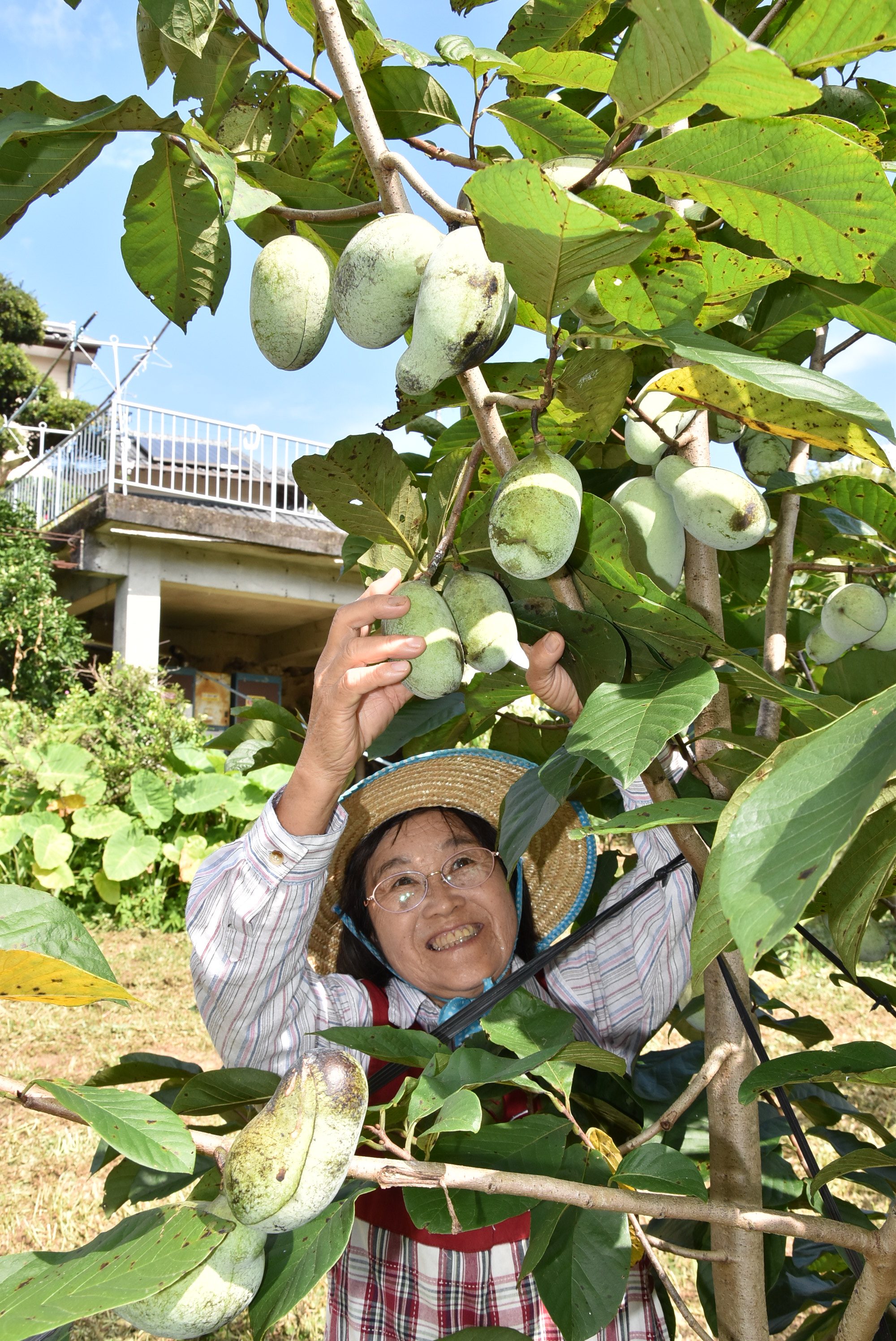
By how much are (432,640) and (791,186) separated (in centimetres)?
34

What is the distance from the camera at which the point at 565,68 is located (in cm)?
61

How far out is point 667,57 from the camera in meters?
0.48

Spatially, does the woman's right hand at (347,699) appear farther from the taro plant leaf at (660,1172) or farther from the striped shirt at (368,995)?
the taro plant leaf at (660,1172)

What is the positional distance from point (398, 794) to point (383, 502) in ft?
2.30

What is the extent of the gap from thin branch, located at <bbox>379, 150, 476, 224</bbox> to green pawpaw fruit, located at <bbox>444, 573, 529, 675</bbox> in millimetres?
240

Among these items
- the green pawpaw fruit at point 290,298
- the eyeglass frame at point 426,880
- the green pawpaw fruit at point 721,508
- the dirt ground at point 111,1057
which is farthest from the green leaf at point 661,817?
the dirt ground at point 111,1057

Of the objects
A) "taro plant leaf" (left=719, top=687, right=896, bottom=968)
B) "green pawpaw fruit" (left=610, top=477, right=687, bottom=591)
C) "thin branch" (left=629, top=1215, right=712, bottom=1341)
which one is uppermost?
"green pawpaw fruit" (left=610, top=477, right=687, bottom=591)

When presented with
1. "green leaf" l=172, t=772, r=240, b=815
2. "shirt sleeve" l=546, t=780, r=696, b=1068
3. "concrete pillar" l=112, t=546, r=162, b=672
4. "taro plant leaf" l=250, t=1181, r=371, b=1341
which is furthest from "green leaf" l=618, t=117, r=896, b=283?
"concrete pillar" l=112, t=546, r=162, b=672

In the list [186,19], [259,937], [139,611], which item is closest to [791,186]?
[186,19]

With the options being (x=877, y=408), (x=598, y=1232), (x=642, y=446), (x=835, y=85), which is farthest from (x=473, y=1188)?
(x=835, y=85)

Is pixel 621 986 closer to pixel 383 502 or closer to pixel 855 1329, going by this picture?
pixel 855 1329

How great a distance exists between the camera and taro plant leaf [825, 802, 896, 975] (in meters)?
0.50

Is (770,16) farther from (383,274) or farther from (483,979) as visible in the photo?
(483,979)

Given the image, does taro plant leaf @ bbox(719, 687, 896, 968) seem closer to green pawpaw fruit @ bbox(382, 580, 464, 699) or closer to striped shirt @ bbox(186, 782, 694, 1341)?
green pawpaw fruit @ bbox(382, 580, 464, 699)
